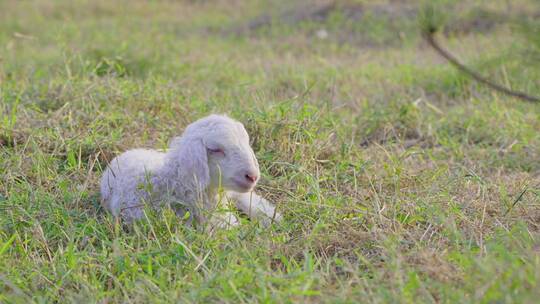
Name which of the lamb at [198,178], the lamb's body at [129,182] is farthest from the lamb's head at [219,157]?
the lamb's body at [129,182]

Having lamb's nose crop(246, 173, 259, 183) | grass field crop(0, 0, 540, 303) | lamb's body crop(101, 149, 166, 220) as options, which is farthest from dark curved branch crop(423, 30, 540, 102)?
lamb's body crop(101, 149, 166, 220)

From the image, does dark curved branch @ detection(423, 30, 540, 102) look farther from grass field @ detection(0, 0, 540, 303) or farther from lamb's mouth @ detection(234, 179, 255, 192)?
lamb's mouth @ detection(234, 179, 255, 192)

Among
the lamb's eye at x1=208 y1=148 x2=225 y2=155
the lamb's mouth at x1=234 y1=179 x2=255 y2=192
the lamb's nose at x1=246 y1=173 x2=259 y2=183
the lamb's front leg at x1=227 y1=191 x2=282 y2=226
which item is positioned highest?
the lamb's eye at x1=208 y1=148 x2=225 y2=155

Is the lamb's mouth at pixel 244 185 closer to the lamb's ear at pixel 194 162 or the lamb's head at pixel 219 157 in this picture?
the lamb's head at pixel 219 157

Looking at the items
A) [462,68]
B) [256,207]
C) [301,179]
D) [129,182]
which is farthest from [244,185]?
[462,68]

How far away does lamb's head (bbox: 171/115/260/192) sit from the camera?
11.2ft

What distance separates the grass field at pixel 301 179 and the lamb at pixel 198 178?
125 mm

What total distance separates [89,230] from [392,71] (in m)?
4.52

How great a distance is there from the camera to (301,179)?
4129mm

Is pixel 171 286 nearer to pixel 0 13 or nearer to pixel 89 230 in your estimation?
pixel 89 230

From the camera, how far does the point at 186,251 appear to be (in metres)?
3.19

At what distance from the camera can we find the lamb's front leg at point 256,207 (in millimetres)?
3668

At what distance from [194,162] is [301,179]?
84cm

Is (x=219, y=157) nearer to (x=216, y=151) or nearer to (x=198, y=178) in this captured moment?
(x=216, y=151)
